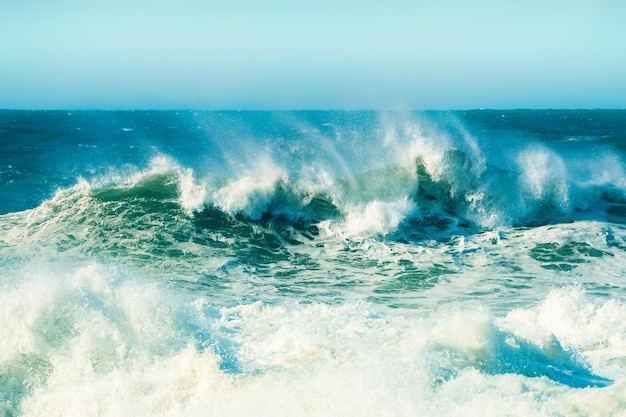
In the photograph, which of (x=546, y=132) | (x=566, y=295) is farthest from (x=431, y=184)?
(x=546, y=132)

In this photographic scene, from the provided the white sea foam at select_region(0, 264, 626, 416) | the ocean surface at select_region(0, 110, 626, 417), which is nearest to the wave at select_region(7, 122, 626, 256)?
the ocean surface at select_region(0, 110, 626, 417)

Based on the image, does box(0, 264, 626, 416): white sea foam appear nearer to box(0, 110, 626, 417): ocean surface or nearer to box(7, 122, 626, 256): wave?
box(0, 110, 626, 417): ocean surface

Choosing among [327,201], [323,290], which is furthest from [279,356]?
[327,201]

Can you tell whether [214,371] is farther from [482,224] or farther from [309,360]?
[482,224]

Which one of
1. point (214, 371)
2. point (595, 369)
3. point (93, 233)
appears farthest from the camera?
point (93, 233)

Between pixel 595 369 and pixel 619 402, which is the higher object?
pixel 619 402

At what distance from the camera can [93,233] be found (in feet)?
44.7

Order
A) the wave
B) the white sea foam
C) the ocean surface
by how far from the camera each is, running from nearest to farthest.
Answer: the white sea foam, the ocean surface, the wave

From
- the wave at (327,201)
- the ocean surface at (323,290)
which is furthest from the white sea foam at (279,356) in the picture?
the wave at (327,201)

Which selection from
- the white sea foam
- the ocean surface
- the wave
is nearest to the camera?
the white sea foam

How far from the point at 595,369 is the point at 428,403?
2.57 meters

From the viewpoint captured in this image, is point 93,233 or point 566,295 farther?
point 93,233

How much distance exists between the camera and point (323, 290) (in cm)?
1059

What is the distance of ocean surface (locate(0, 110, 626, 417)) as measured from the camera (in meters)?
5.72
